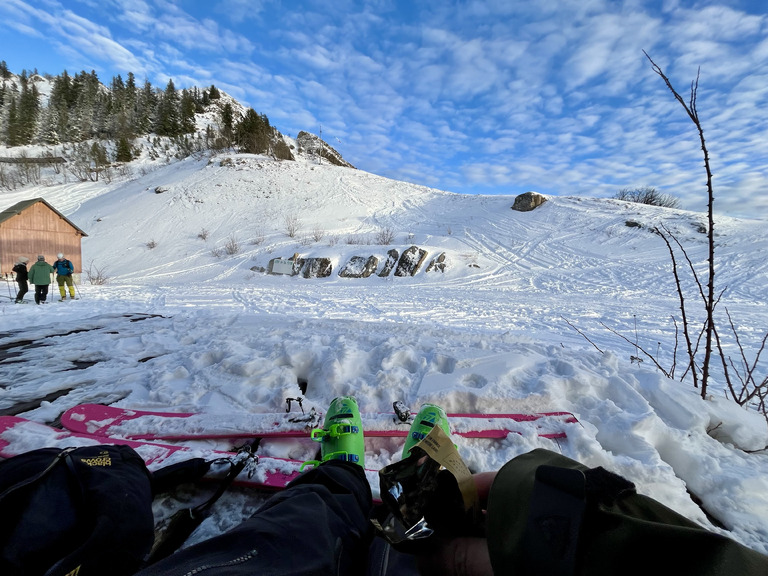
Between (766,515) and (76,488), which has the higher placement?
(76,488)

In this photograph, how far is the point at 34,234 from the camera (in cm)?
1469

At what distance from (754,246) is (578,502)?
62.6ft

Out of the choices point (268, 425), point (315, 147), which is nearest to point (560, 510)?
point (268, 425)

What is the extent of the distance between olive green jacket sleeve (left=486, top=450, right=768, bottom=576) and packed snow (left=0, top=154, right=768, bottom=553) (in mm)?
1216

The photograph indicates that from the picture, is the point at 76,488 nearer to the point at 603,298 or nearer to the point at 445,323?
the point at 445,323

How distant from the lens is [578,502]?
748mm

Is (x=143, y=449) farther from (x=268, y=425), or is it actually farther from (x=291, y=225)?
(x=291, y=225)

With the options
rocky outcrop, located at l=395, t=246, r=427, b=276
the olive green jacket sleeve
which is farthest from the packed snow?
the olive green jacket sleeve

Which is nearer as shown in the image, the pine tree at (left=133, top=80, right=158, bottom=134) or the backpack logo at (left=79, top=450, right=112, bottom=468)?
the backpack logo at (left=79, top=450, right=112, bottom=468)

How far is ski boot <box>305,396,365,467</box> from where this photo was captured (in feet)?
6.33

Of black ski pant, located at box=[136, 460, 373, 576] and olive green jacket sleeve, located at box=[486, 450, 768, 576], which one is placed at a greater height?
olive green jacket sleeve, located at box=[486, 450, 768, 576]

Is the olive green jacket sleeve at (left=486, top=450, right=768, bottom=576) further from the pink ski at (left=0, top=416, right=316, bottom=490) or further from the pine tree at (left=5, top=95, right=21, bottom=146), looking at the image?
the pine tree at (left=5, top=95, right=21, bottom=146)

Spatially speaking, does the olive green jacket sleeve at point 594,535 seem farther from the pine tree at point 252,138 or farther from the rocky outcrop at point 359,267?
the pine tree at point 252,138

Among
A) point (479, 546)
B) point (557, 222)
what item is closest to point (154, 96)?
point (557, 222)
